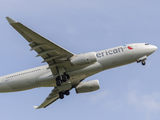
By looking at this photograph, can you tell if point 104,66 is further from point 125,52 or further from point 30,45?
point 30,45

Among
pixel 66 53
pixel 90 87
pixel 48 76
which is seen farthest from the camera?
pixel 90 87

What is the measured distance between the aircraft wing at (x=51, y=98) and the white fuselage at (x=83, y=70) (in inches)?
189

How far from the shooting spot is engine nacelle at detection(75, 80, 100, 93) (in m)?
43.0

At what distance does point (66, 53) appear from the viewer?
36.2 m

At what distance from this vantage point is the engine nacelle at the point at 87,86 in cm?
4297

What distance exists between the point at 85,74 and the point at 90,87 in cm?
520

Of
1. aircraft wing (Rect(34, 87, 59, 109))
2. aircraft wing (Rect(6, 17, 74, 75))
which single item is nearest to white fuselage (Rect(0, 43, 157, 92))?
aircraft wing (Rect(6, 17, 74, 75))

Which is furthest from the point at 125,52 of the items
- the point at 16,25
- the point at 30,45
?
the point at 16,25

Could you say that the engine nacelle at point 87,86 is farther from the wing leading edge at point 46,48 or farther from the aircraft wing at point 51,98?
the wing leading edge at point 46,48

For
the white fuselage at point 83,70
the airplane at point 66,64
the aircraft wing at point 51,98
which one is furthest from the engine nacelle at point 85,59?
the aircraft wing at point 51,98

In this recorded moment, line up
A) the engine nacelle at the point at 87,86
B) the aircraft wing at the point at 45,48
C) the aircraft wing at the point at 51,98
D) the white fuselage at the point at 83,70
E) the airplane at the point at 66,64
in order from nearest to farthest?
1. the aircraft wing at the point at 45,48
2. the airplane at the point at 66,64
3. the white fuselage at the point at 83,70
4. the engine nacelle at the point at 87,86
5. the aircraft wing at the point at 51,98

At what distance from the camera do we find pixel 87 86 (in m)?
43.2

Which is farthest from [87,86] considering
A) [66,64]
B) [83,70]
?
[66,64]

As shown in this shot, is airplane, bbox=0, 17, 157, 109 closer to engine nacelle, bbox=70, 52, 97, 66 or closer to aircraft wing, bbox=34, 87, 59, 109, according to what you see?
engine nacelle, bbox=70, 52, 97, 66
